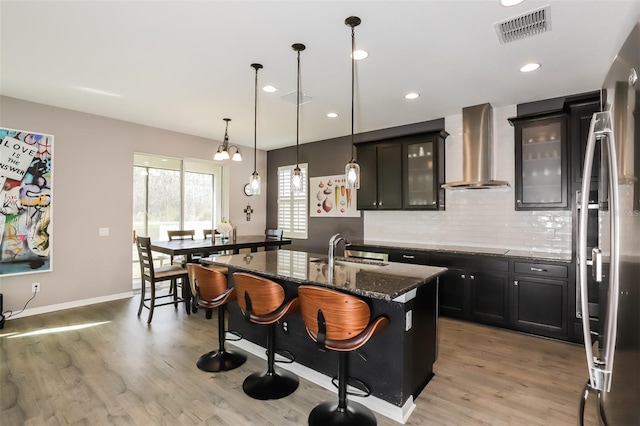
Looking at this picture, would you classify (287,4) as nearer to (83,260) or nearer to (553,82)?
(553,82)

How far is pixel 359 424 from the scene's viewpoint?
6.81ft

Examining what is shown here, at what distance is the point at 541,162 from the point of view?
3.79 metres

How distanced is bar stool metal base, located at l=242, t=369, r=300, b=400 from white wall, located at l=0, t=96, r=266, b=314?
3.50 m

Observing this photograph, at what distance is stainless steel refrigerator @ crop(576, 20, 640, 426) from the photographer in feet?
3.76

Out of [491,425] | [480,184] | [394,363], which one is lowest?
[491,425]

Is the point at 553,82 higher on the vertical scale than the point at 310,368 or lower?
higher

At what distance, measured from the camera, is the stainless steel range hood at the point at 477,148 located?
4.15 m

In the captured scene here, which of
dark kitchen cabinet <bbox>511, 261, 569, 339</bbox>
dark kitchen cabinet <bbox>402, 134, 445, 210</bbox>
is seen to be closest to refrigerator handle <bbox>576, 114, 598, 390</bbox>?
dark kitchen cabinet <bbox>511, 261, 569, 339</bbox>

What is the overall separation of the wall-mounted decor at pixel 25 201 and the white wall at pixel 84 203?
98 millimetres

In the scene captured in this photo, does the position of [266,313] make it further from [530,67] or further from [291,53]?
[530,67]

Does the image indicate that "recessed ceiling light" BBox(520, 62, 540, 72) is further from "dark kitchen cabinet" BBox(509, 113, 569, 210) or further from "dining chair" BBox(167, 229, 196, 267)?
"dining chair" BBox(167, 229, 196, 267)

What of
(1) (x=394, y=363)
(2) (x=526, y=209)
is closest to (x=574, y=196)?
(2) (x=526, y=209)

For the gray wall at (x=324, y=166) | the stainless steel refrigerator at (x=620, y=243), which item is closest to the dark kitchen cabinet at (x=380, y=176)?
the gray wall at (x=324, y=166)

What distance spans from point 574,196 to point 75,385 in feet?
16.9
